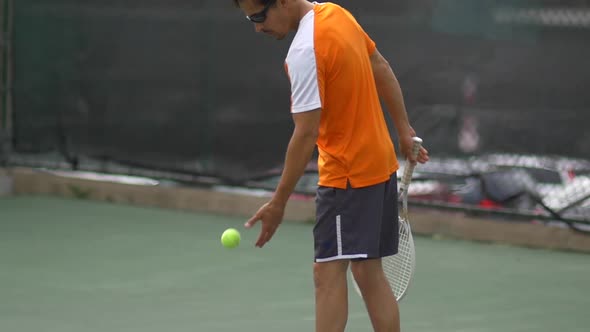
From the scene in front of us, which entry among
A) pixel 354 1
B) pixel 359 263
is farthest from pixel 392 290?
pixel 354 1

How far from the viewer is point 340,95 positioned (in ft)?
13.6

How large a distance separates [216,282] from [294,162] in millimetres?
2415

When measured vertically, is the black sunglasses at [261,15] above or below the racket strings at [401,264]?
above

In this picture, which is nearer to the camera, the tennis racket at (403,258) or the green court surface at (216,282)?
the tennis racket at (403,258)

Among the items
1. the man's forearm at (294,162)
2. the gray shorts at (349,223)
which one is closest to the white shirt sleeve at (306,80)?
the man's forearm at (294,162)

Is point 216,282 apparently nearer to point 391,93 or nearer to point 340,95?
point 391,93

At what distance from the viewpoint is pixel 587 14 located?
286 inches

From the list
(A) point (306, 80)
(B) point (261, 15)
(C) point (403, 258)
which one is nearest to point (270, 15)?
(B) point (261, 15)

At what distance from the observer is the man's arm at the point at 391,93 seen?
14.6 feet

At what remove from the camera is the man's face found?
4.10 m

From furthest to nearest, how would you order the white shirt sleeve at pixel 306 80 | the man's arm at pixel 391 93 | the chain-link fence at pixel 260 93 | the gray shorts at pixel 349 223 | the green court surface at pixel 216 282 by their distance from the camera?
Result: 1. the chain-link fence at pixel 260 93
2. the green court surface at pixel 216 282
3. the man's arm at pixel 391 93
4. the gray shorts at pixel 349 223
5. the white shirt sleeve at pixel 306 80

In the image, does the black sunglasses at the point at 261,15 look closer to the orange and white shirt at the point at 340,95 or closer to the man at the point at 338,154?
the man at the point at 338,154

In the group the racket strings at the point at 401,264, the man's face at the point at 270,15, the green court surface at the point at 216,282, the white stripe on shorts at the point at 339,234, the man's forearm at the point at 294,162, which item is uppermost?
the man's face at the point at 270,15

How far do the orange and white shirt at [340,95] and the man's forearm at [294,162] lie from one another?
0.36ft
